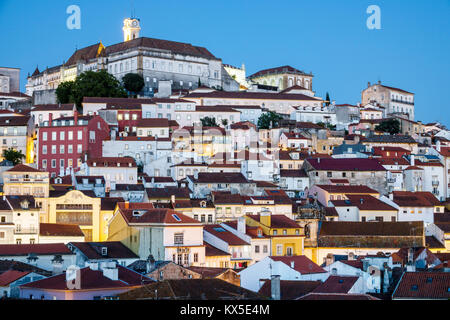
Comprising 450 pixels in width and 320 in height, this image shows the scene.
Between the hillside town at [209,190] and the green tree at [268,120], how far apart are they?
0.75 ft

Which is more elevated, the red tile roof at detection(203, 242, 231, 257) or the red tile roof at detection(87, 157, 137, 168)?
the red tile roof at detection(87, 157, 137, 168)

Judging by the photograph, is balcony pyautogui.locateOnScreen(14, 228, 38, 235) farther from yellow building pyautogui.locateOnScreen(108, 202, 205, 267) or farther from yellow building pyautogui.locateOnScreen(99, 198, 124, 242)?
yellow building pyautogui.locateOnScreen(108, 202, 205, 267)

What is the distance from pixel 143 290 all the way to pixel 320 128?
55.7 m

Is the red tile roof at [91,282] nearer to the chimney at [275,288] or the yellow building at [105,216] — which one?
the chimney at [275,288]

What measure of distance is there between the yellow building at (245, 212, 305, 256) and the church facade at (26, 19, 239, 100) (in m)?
47.2

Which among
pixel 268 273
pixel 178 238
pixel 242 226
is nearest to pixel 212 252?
pixel 178 238

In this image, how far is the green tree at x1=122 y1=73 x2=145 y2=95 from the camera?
280 ft

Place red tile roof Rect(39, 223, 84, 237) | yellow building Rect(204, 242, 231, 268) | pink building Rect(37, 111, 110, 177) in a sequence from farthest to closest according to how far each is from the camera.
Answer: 1. pink building Rect(37, 111, 110, 177)
2. red tile roof Rect(39, 223, 84, 237)
3. yellow building Rect(204, 242, 231, 268)

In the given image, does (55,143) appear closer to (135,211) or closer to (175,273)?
(135,211)

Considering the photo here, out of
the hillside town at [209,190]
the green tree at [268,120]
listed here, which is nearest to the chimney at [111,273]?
the hillside town at [209,190]

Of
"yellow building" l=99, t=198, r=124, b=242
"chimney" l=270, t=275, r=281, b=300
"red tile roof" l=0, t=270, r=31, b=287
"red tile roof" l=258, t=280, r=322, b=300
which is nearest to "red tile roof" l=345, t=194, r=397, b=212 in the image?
"yellow building" l=99, t=198, r=124, b=242

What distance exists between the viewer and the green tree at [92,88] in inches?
3036
